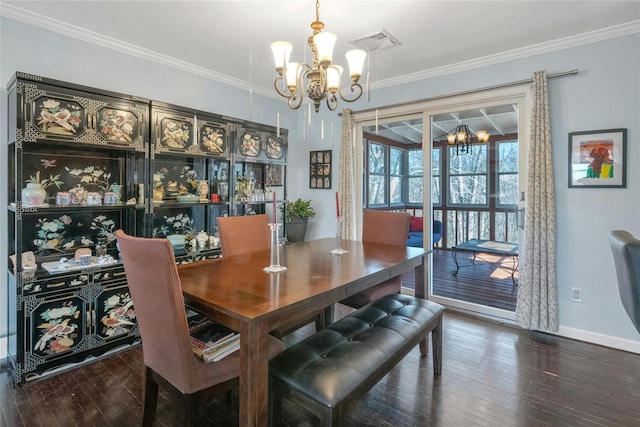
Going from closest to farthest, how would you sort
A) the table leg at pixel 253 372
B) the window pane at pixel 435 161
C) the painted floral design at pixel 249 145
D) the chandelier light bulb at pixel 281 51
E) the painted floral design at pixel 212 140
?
the table leg at pixel 253 372, the chandelier light bulb at pixel 281 51, the painted floral design at pixel 212 140, the painted floral design at pixel 249 145, the window pane at pixel 435 161

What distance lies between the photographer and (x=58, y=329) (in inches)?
92.2

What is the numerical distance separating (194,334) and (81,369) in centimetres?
132

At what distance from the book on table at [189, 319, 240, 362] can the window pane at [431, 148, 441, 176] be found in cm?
295

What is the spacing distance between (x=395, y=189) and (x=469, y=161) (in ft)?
3.46

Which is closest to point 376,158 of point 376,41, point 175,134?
point 376,41

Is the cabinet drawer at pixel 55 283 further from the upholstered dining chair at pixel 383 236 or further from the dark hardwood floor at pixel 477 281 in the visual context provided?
A: the dark hardwood floor at pixel 477 281

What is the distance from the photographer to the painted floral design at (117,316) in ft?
8.46

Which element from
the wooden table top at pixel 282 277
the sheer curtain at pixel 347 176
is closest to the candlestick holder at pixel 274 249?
the wooden table top at pixel 282 277

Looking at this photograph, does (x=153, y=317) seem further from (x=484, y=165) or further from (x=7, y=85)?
(x=484, y=165)

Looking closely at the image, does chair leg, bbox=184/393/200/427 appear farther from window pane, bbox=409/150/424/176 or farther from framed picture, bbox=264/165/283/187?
window pane, bbox=409/150/424/176

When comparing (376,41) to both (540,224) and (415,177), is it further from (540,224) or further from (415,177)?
(540,224)

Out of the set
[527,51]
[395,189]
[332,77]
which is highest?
[527,51]

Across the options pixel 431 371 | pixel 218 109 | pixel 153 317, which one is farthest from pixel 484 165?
pixel 153 317

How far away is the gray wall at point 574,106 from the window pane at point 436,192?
1095 millimetres
